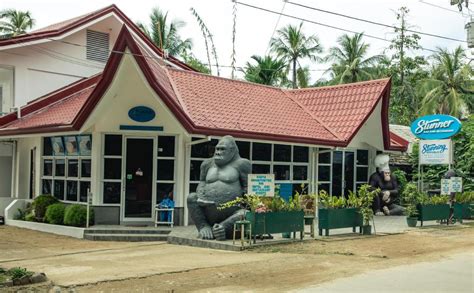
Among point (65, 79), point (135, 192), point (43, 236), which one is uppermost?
point (65, 79)

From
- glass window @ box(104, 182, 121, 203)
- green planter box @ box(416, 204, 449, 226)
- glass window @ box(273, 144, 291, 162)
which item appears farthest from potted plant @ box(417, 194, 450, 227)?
glass window @ box(104, 182, 121, 203)

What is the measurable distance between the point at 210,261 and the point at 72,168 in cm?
816

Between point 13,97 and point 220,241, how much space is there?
11178mm

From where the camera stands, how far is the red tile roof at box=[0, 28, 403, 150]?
15766 mm

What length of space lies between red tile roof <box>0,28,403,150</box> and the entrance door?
5.46ft

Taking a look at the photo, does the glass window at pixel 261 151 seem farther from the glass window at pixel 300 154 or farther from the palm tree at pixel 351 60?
the palm tree at pixel 351 60

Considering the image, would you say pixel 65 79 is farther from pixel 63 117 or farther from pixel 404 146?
pixel 404 146

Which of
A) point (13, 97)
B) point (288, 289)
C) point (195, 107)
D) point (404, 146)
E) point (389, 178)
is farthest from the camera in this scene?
point (404, 146)

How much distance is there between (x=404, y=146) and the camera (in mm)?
24594

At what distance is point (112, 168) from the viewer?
1684 centimetres

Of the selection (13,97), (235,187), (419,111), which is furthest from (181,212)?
(419,111)

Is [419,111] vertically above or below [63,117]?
above

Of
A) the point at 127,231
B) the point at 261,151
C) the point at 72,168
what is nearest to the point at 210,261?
the point at 127,231

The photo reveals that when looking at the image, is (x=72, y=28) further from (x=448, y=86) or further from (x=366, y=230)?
(x=448, y=86)
